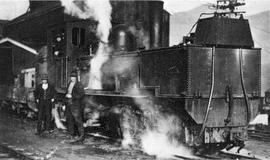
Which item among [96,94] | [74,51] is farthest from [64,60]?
[96,94]

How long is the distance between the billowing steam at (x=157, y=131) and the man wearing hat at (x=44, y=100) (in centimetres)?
312

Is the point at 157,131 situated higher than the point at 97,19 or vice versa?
the point at 97,19

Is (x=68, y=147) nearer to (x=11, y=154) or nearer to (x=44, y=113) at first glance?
(x=11, y=154)

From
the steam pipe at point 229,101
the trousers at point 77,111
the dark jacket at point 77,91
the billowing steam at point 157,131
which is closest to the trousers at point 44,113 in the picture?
the trousers at point 77,111

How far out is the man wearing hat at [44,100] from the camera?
10523 millimetres

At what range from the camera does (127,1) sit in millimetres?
19391

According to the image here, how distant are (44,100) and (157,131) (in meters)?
4.05

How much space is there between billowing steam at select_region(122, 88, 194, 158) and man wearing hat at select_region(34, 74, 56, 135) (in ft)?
10.2

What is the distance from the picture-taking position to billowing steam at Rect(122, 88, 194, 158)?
305 inches

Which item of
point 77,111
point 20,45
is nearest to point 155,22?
point 77,111

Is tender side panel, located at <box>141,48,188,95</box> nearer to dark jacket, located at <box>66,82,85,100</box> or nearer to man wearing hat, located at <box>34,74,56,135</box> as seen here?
dark jacket, located at <box>66,82,85,100</box>

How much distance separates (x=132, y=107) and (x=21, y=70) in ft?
34.8

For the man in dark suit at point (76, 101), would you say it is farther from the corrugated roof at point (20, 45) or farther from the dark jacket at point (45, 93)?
the corrugated roof at point (20, 45)

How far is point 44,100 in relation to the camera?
417 inches
